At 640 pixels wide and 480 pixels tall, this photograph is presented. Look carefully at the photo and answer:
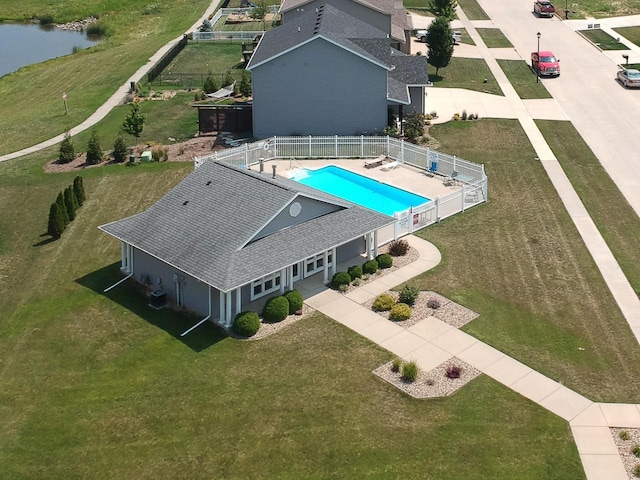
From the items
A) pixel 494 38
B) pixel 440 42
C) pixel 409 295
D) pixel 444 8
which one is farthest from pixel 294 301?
pixel 494 38

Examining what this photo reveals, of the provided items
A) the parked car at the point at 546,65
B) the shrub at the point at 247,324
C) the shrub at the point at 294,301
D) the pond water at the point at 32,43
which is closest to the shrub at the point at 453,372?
the shrub at the point at 294,301

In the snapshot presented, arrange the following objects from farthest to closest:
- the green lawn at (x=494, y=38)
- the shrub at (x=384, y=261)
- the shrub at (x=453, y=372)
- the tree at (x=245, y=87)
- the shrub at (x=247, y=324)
Answer: the green lawn at (x=494, y=38) → the tree at (x=245, y=87) → the shrub at (x=384, y=261) → the shrub at (x=247, y=324) → the shrub at (x=453, y=372)

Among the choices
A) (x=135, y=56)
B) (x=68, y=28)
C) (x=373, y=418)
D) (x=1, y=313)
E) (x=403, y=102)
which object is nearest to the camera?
(x=373, y=418)

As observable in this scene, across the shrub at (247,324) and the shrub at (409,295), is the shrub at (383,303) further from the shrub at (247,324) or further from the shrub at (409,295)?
the shrub at (247,324)

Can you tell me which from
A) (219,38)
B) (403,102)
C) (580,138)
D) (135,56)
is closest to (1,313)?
(403,102)

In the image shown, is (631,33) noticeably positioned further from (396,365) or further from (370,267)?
(396,365)

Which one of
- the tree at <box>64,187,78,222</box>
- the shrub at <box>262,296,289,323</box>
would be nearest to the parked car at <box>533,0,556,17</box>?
the tree at <box>64,187,78,222</box>

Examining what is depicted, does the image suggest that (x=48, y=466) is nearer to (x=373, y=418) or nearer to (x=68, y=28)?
(x=373, y=418)
